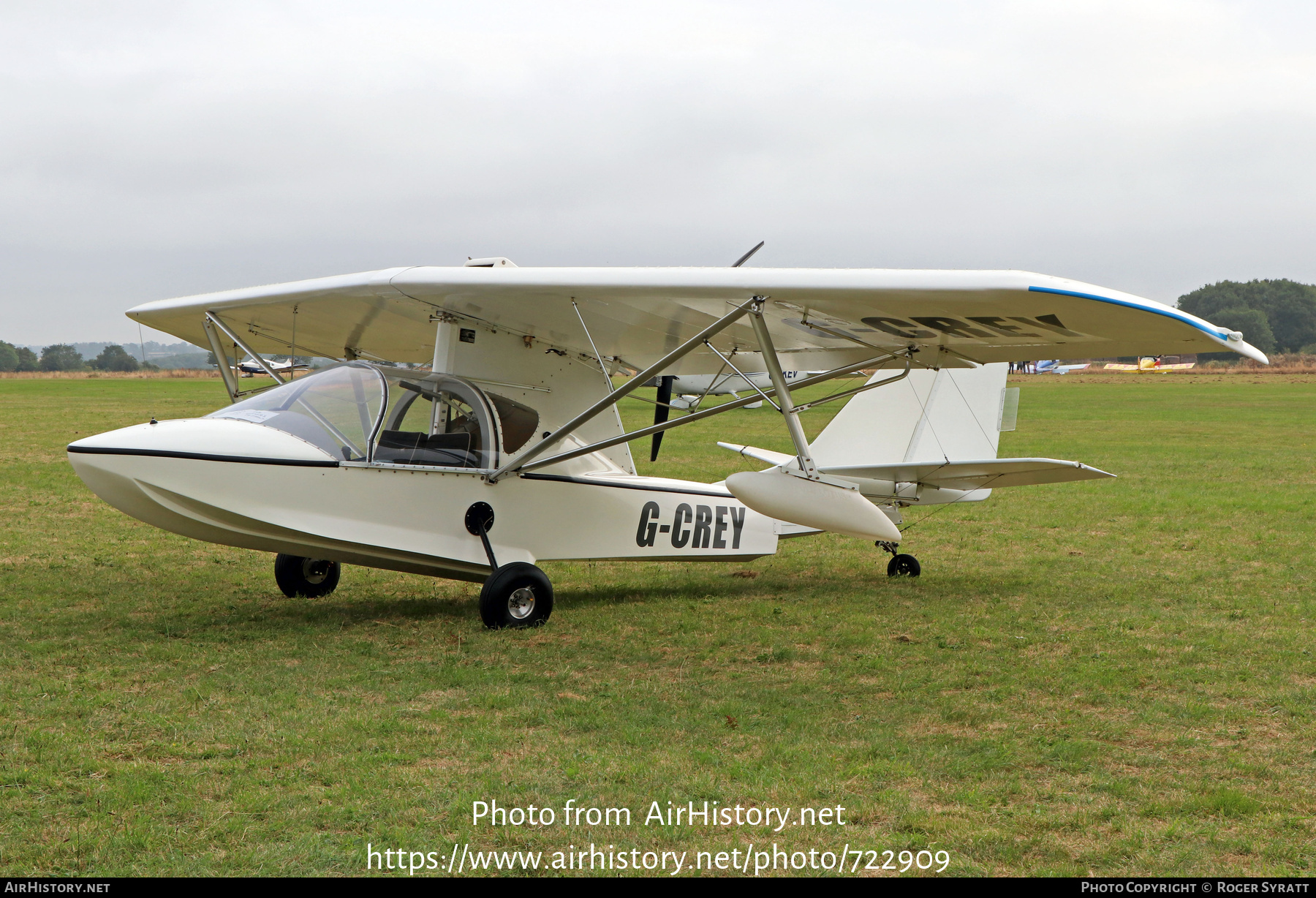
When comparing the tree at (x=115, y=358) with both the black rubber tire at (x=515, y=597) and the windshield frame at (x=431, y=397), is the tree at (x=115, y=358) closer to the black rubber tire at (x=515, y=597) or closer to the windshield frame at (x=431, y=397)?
the windshield frame at (x=431, y=397)

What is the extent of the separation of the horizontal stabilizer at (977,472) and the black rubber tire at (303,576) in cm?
452

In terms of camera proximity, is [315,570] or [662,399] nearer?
[315,570]

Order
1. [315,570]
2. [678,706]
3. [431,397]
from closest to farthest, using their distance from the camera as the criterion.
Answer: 1. [678,706]
2. [431,397]
3. [315,570]

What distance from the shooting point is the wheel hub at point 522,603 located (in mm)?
7633

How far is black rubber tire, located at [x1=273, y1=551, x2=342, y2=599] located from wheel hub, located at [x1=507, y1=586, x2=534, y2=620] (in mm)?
2032

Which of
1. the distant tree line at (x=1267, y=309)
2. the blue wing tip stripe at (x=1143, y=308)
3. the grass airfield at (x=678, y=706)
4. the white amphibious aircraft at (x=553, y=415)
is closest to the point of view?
the grass airfield at (x=678, y=706)

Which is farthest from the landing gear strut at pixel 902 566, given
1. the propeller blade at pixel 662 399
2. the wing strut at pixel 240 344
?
the wing strut at pixel 240 344

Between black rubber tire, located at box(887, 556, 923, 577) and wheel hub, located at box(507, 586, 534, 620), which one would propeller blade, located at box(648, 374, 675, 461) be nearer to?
wheel hub, located at box(507, 586, 534, 620)

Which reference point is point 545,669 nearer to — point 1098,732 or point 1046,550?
point 1098,732

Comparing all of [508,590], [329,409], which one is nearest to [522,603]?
[508,590]

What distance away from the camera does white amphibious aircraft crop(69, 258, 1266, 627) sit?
6.46 meters

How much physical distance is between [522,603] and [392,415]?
1.73m

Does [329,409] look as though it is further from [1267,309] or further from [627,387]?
[1267,309]

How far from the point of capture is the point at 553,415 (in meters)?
8.77
